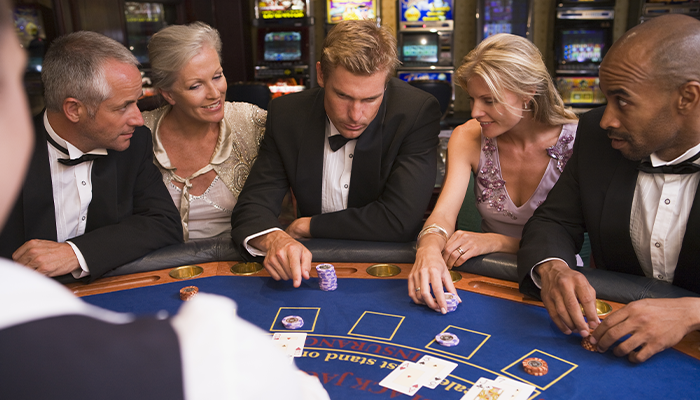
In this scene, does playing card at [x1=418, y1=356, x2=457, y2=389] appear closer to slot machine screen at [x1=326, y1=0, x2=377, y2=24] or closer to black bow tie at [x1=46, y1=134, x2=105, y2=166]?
black bow tie at [x1=46, y1=134, x2=105, y2=166]

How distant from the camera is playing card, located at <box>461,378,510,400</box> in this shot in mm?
1043

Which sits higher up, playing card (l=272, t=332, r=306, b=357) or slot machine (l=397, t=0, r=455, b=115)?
slot machine (l=397, t=0, r=455, b=115)

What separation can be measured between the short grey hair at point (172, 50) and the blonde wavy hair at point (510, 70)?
3.80 ft

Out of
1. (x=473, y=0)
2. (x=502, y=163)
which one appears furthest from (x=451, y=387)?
(x=473, y=0)

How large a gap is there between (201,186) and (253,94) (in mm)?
3019

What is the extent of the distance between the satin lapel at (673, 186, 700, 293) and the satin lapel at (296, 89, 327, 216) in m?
1.34

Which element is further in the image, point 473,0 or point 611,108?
point 473,0

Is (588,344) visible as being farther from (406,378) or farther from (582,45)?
(582,45)

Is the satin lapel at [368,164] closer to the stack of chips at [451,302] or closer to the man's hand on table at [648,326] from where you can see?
the stack of chips at [451,302]

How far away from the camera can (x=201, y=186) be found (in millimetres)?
2492

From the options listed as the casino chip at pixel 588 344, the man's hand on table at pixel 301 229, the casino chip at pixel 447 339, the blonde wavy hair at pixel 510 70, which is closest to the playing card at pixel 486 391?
the casino chip at pixel 447 339

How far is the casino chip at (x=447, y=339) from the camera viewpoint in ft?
4.08

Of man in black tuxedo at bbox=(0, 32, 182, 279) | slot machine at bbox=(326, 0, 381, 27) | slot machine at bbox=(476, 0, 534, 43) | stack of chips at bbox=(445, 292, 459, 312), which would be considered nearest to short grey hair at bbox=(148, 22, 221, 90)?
man in black tuxedo at bbox=(0, 32, 182, 279)

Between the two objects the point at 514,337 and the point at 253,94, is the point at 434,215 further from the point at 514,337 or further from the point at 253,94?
the point at 253,94
